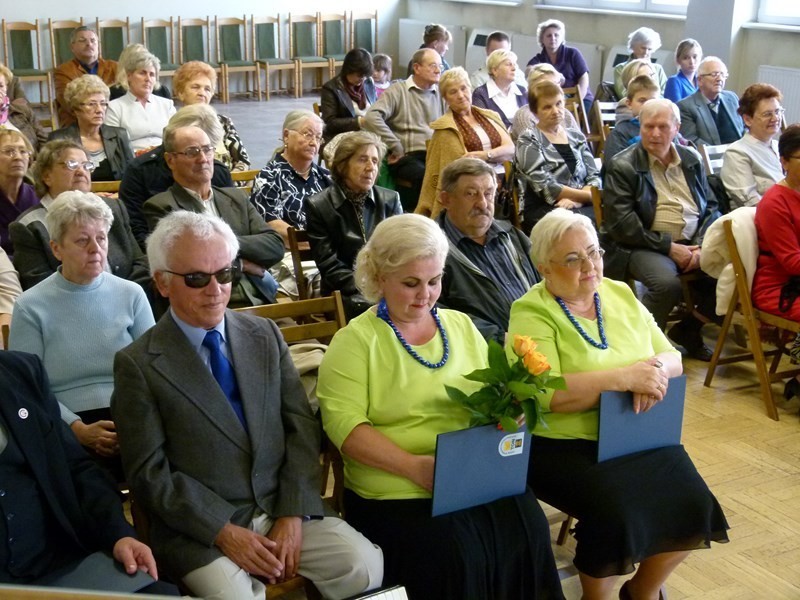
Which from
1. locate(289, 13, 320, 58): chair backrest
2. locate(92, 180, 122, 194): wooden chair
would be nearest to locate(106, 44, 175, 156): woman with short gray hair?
locate(92, 180, 122, 194): wooden chair

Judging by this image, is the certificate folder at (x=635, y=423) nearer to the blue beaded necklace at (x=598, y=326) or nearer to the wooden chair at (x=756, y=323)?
the blue beaded necklace at (x=598, y=326)

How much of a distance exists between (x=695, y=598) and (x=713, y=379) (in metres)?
1.95

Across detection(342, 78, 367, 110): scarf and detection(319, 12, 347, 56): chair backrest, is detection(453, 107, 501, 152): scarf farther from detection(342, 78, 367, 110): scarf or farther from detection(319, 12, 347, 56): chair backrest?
detection(319, 12, 347, 56): chair backrest

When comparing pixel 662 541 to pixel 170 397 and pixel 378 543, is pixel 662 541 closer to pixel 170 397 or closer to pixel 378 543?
pixel 378 543

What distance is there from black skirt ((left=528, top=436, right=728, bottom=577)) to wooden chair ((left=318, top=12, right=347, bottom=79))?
11839mm

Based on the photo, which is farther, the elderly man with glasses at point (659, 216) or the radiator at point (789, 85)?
the radiator at point (789, 85)

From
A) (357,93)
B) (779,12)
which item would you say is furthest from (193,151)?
(779,12)

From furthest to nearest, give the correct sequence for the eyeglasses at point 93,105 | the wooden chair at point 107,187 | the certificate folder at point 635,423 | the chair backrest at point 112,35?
the chair backrest at point 112,35 → the eyeglasses at point 93,105 → the wooden chair at point 107,187 → the certificate folder at point 635,423

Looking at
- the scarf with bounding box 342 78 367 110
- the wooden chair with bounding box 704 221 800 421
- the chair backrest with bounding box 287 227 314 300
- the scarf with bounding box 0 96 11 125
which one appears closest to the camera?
the chair backrest with bounding box 287 227 314 300

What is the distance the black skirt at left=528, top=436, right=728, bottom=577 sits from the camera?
260 centimetres

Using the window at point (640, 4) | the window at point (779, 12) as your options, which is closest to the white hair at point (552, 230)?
the window at point (779, 12)

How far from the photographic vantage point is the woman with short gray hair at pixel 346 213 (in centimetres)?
406

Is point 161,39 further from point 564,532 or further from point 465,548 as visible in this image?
point 465,548

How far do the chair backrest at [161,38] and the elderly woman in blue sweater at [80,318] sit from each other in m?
10.5
